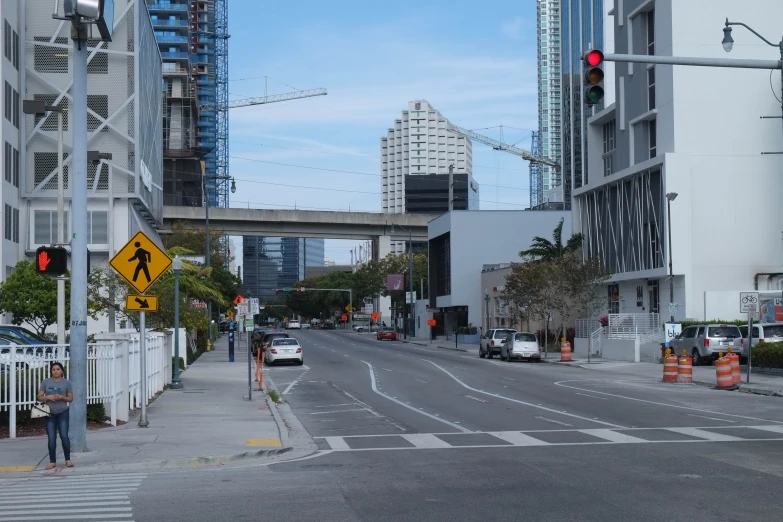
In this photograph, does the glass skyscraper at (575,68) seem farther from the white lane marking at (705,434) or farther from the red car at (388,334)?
the white lane marking at (705,434)

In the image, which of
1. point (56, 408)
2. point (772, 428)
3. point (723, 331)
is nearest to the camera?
point (56, 408)

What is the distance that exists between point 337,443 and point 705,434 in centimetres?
647

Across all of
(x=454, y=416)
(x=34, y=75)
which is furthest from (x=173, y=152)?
(x=454, y=416)

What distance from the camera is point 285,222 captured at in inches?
3450

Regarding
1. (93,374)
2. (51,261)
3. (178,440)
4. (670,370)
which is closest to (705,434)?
(178,440)

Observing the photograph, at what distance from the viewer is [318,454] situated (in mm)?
15984

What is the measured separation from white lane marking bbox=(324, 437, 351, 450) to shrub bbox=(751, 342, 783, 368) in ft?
74.4

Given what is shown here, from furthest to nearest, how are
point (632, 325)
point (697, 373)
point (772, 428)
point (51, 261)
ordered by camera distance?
point (632, 325), point (697, 373), point (772, 428), point (51, 261)

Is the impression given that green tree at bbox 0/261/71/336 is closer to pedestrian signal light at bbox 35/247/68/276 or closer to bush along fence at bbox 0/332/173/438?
bush along fence at bbox 0/332/173/438

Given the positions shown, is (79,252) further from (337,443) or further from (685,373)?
(685,373)

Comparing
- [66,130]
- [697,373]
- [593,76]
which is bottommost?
[697,373]

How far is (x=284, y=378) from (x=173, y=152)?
88380 mm

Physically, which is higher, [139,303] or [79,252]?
[79,252]

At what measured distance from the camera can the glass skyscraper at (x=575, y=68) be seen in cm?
15475
